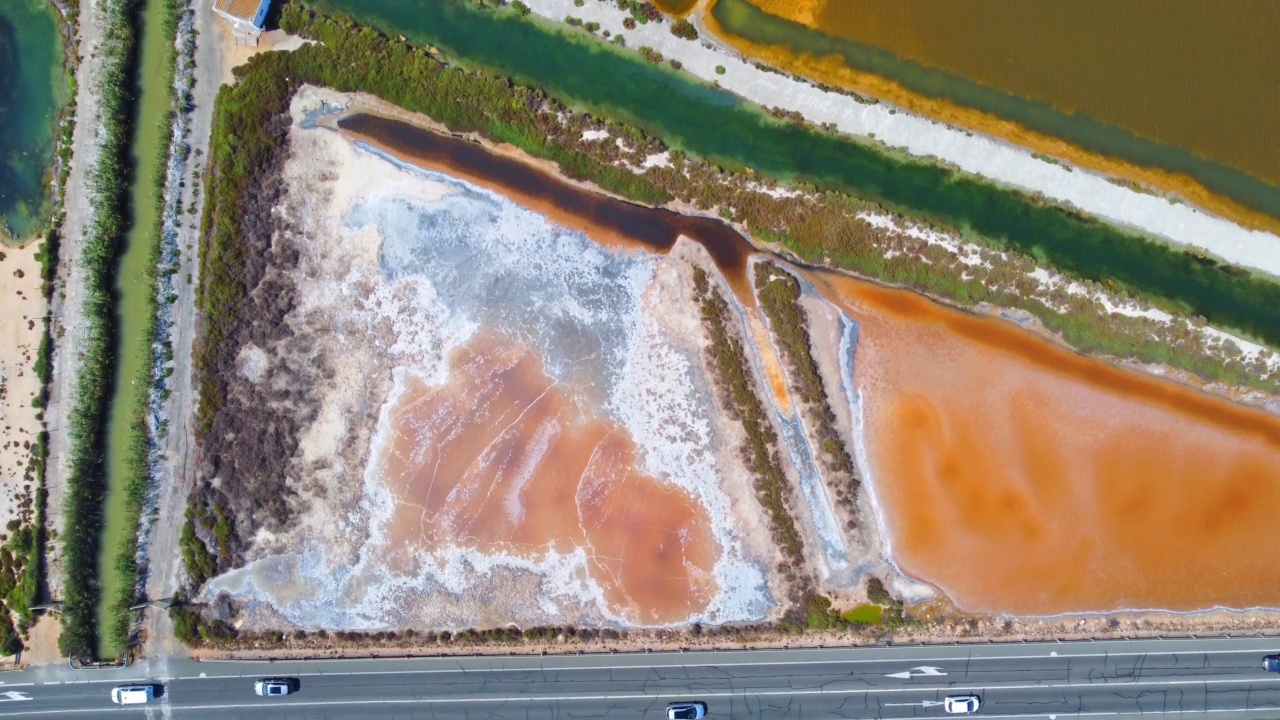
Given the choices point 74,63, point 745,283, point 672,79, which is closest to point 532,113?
point 672,79

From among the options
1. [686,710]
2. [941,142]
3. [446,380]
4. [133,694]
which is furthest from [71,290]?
[941,142]

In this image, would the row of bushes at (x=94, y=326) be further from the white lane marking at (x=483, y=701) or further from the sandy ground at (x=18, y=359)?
the white lane marking at (x=483, y=701)

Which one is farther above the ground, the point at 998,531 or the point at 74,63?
the point at 74,63

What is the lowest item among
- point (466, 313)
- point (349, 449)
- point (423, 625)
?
point (423, 625)

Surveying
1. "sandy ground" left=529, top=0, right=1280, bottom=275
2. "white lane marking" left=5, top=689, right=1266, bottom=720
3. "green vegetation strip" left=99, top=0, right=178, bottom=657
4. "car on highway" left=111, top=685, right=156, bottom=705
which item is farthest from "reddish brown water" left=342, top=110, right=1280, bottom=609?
"car on highway" left=111, top=685, right=156, bottom=705

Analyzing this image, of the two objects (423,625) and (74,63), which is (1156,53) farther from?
(74,63)

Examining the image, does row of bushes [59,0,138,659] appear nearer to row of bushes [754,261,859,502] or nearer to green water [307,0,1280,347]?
green water [307,0,1280,347]

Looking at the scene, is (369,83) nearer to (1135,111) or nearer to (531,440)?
(531,440)

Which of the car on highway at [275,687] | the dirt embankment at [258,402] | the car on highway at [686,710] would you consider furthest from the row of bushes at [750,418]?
the car on highway at [275,687]

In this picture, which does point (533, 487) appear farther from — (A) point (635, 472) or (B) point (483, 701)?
(B) point (483, 701)
